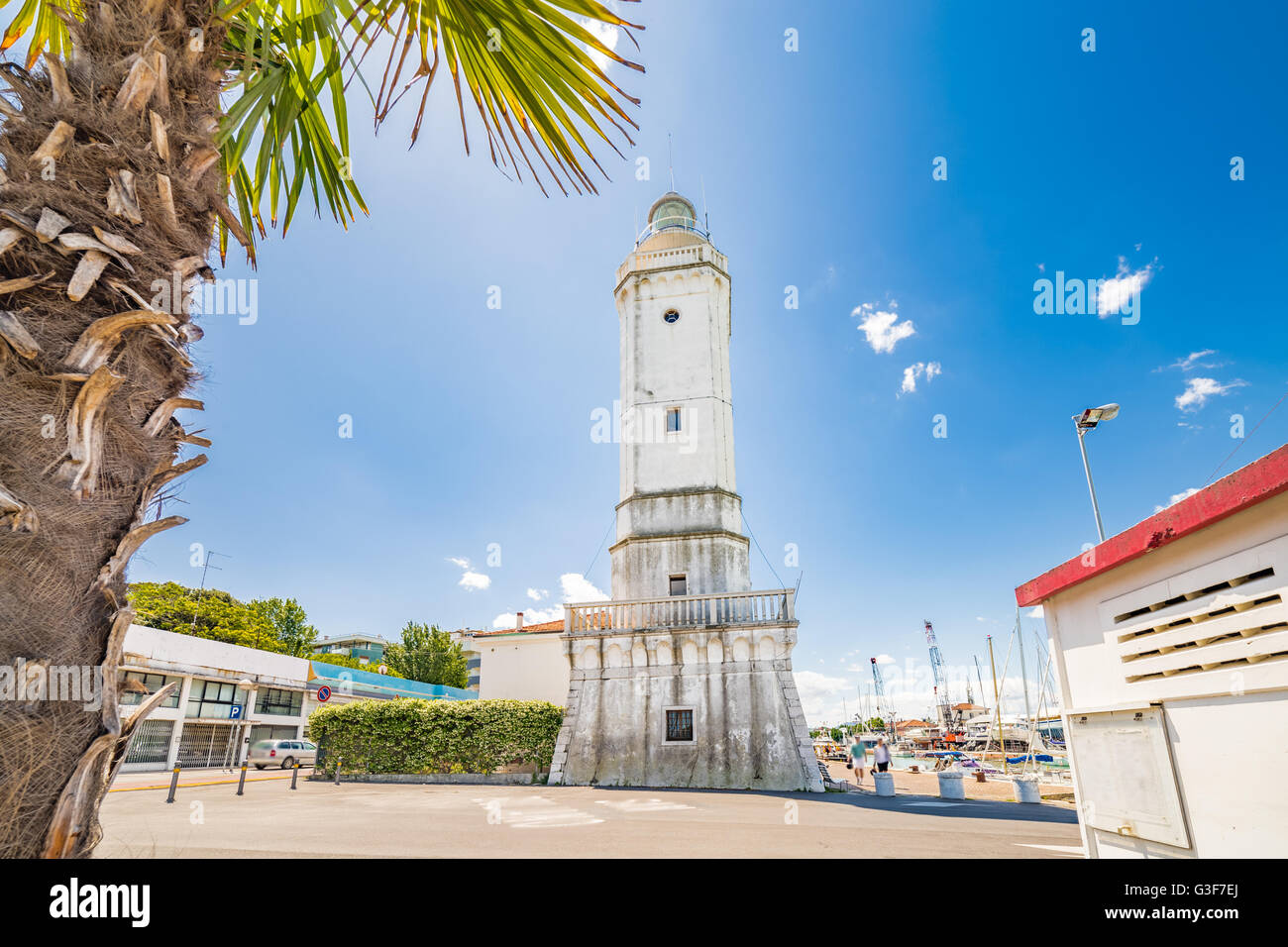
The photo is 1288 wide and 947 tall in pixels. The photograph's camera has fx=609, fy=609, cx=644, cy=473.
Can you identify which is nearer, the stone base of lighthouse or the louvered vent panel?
the louvered vent panel

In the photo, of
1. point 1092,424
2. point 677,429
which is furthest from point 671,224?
point 1092,424

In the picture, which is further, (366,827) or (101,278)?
(366,827)

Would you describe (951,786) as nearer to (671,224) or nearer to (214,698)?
(671,224)

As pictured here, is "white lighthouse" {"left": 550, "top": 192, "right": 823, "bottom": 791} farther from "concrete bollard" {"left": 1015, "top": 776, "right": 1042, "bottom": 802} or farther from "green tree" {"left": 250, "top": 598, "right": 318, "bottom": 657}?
"green tree" {"left": 250, "top": 598, "right": 318, "bottom": 657}

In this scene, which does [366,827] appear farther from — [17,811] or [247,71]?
[247,71]

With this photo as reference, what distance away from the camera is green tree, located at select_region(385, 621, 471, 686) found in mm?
50781

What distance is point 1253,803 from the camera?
3.18 meters

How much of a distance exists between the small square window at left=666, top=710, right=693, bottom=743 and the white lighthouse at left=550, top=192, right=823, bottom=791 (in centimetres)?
4

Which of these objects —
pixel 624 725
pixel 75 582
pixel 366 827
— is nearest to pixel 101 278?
pixel 75 582

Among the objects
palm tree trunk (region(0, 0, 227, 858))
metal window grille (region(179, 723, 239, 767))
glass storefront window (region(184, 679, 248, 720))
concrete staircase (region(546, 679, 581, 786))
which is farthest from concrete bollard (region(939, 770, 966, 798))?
metal window grille (region(179, 723, 239, 767))

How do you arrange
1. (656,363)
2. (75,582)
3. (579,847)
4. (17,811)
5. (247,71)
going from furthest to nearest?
(656,363) → (579,847) → (247,71) → (75,582) → (17,811)

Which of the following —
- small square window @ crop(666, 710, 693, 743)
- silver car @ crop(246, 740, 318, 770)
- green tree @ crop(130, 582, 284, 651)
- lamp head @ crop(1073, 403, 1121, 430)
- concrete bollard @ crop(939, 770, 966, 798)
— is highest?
lamp head @ crop(1073, 403, 1121, 430)
